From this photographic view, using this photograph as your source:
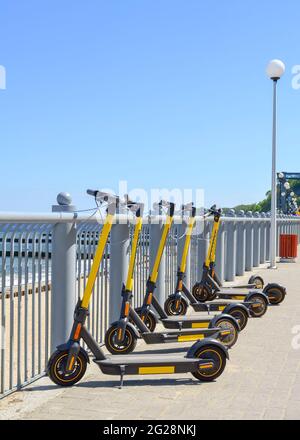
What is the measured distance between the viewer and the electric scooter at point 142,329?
623 cm

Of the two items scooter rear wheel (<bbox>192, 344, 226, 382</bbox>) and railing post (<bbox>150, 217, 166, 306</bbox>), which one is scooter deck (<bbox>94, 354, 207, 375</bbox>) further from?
railing post (<bbox>150, 217, 166, 306</bbox>)

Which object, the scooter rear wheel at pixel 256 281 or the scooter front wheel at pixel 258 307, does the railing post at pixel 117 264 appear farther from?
the scooter rear wheel at pixel 256 281

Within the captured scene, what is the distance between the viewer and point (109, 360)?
17.4 feet

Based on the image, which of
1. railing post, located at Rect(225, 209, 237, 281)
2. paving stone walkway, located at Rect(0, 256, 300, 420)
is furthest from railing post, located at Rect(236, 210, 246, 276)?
paving stone walkway, located at Rect(0, 256, 300, 420)

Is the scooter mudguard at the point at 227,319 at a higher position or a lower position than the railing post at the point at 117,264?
lower

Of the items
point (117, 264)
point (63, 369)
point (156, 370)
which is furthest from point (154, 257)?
point (63, 369)

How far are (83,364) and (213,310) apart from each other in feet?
12.7

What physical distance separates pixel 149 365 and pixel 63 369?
2.18ft

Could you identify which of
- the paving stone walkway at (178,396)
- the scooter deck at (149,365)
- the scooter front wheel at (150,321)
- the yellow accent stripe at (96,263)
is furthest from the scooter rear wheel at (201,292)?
the yellow accent stripe at (96,263)

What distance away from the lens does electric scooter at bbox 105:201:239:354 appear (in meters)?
6.23

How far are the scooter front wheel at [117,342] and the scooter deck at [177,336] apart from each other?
348 millimetres

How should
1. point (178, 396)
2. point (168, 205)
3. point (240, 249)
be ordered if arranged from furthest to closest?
point (240, 249) → point (168, 205) → point (178, 396)

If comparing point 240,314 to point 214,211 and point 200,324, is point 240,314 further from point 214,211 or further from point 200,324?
point 214,211

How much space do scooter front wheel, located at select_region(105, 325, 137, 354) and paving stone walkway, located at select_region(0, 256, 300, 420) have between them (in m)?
0.32
